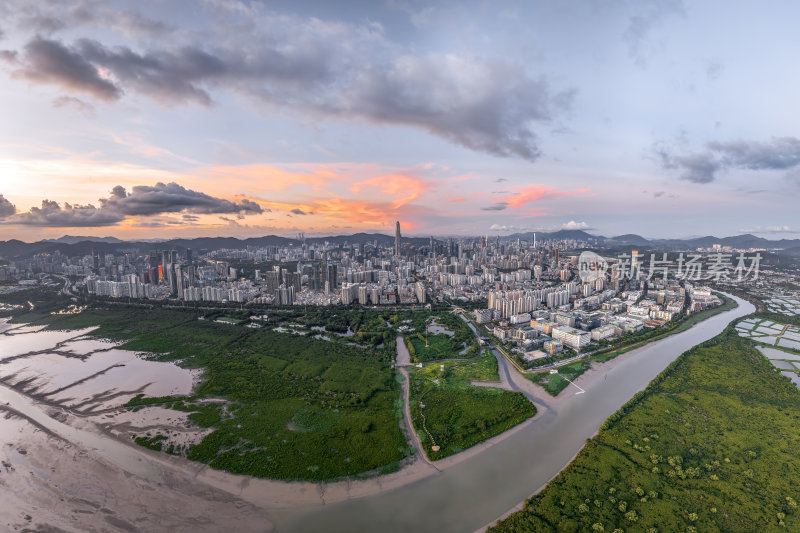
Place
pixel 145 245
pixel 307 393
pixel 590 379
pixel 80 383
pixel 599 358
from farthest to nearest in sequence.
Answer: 1. pixel 145 245
2. pixel 599 358
3. pixel 590 379
4. pixel 80 383
5. pixel 307 393

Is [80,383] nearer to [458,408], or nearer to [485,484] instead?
[458,408]

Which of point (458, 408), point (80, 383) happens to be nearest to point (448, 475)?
point (458, 408)

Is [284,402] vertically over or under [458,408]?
under

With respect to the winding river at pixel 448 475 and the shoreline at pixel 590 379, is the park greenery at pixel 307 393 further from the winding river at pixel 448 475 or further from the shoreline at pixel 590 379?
the shoreline at pixel 590 379

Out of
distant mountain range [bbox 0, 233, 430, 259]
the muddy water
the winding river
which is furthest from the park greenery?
distant mountain range [bbox 0, 233, 430, 259]

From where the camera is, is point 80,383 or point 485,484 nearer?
point 485,484

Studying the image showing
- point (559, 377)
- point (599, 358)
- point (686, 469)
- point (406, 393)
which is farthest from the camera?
point (599, 358)

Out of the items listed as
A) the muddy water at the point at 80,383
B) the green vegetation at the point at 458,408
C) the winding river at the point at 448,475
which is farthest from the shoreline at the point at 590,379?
the muddy water at the point at 80,383
